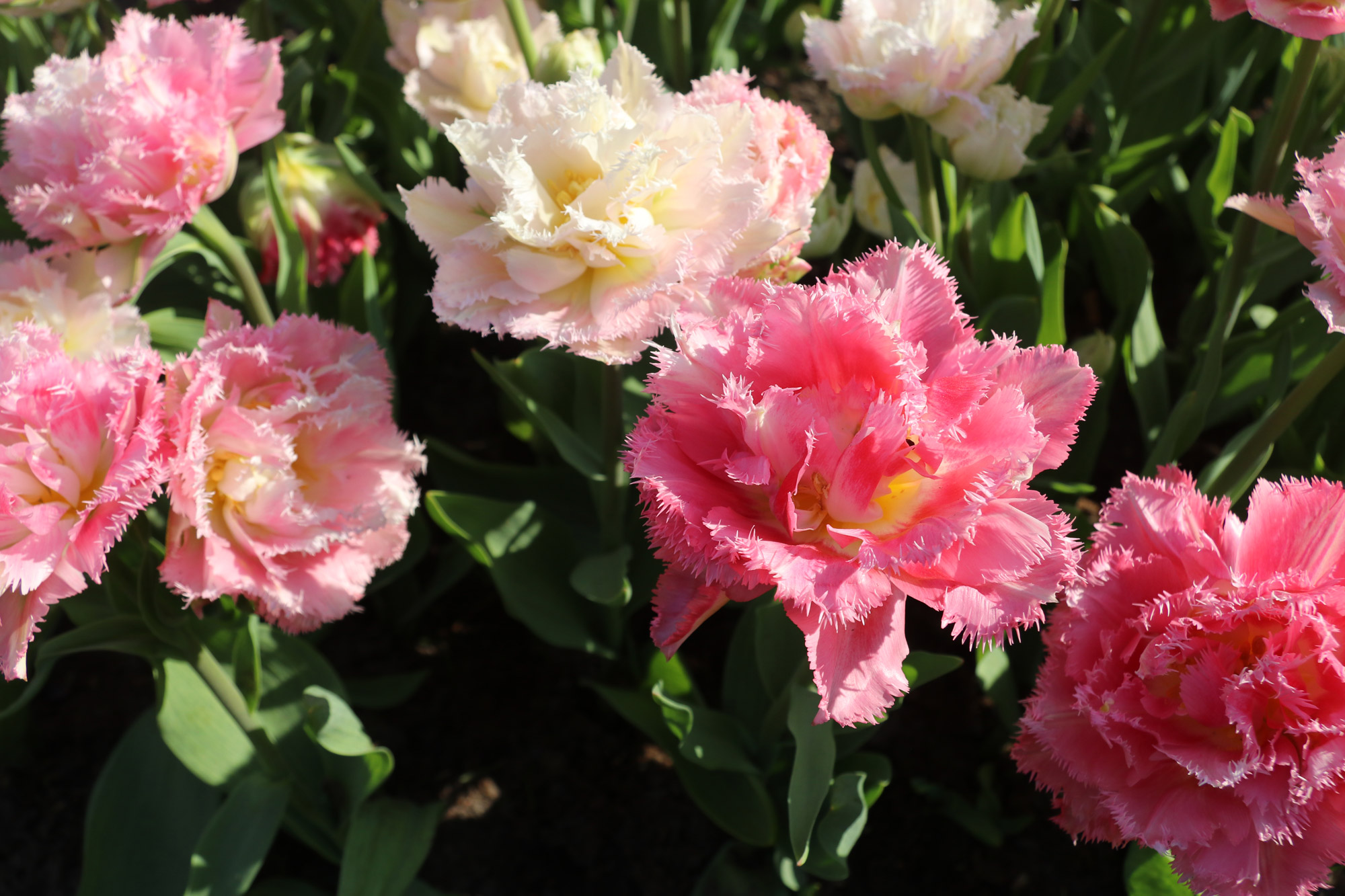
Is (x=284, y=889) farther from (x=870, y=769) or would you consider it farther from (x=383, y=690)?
(x=870, y=769)

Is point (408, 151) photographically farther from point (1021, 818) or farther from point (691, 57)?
point (1021, 818)

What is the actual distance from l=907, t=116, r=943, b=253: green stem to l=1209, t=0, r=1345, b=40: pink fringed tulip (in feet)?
1.01

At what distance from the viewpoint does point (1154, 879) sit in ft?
2.63

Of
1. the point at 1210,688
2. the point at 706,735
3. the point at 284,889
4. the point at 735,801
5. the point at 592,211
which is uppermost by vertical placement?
the point at 592,211

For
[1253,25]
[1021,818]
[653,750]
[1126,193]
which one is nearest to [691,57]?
[1126,193]

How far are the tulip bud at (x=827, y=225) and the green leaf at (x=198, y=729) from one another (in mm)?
778

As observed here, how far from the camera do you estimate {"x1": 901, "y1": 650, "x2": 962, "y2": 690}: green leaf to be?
768 mm

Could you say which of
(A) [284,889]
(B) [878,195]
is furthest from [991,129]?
(A) [284,889]

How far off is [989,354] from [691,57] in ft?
3.77

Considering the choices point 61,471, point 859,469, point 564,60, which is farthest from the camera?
point 564,60

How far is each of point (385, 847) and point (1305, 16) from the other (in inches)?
42.3

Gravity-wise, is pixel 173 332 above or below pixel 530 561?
above

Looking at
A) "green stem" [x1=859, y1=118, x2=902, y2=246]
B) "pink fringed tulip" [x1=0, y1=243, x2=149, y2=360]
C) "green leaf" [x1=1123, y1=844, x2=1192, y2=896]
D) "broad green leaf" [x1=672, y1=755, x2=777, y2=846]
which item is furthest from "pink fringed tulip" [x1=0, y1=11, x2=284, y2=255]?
"green leaf" [x1=1123, y1=844, x2=1192, y2=896]

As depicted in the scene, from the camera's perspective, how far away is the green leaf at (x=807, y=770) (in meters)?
0.73
